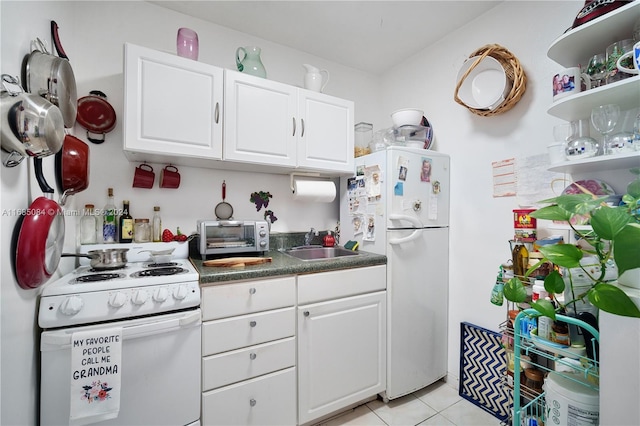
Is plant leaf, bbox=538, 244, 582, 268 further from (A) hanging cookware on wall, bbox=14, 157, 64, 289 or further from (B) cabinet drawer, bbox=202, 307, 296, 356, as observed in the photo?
(A) hanging cookware on wall, bbox=14, 157, 64, 289

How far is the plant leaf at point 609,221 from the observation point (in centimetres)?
63

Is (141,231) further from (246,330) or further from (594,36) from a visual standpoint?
(594,36)

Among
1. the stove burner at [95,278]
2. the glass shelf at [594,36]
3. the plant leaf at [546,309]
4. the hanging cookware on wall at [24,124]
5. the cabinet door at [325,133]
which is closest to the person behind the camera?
the hanging cookware on wall at [24,124]

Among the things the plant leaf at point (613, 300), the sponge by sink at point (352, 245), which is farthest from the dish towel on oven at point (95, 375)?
the plant leaf at point (613, 300)

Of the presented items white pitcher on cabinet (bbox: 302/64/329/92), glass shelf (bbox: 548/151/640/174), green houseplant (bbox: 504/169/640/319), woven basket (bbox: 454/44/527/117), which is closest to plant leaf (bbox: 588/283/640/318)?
green houseplant (bbox: 504/169/640/319)

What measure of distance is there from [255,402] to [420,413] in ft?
3.50

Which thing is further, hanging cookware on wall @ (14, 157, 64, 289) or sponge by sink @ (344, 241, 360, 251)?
sponge by sink @ (344, 241, 360, 251)

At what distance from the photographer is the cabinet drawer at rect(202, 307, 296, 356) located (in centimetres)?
126

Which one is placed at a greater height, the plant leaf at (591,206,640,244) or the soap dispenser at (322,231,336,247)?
the plant leaf at (591,206,640,244)

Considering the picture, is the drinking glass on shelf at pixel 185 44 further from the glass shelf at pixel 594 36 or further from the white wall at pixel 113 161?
the glass shelf at pixel 594 36

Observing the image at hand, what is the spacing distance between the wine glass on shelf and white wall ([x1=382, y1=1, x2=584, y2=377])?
1.22 feet

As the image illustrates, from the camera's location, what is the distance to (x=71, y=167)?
1.25 metres

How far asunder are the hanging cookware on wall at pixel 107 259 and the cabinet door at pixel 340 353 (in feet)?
3.20

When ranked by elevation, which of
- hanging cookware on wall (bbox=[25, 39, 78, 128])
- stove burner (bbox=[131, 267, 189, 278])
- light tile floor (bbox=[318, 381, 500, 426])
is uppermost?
hanging cookware on wall (bbox=[25, 39, 78, 128])
